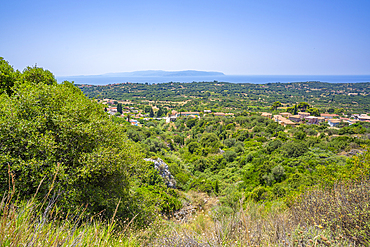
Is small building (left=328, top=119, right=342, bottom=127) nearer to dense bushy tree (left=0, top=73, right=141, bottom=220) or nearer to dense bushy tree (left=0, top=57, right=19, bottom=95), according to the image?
dense bushy tree (left=0, top=73, right=141, bottom=220)

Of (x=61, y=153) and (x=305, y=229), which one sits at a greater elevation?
(x=61, y=153)

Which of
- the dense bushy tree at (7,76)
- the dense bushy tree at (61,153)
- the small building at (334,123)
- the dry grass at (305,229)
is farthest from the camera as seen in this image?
the small building at (334,123)

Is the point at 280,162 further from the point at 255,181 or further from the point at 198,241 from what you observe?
the point at 198,241

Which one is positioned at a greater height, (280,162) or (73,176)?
(73,176)

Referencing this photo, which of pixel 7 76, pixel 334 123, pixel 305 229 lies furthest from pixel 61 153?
pixel 334 123

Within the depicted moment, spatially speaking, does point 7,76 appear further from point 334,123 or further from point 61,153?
point 334,123

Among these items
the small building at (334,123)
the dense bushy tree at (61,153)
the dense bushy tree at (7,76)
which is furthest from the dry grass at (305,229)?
A: the small building at (334,123)

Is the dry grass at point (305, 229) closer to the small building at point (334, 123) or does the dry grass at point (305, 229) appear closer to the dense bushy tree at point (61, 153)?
A: the dense bushy tree at point (61, 153)

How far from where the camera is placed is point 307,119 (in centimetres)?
4812

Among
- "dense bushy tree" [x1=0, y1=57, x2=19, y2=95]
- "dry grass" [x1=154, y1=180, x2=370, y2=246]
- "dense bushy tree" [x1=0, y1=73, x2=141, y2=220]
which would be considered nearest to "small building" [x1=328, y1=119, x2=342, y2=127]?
Answer: "dry grass" [x1=154, y1=180, x2=370, y2=246]

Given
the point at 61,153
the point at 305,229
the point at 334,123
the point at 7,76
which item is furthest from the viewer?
the point at 334,123

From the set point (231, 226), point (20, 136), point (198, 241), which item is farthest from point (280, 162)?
point (20, 136)

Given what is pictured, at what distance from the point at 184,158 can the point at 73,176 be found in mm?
19090

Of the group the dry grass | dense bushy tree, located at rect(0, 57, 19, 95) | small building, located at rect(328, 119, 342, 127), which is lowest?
small building, located at rect(328, 119, 342, 127)
